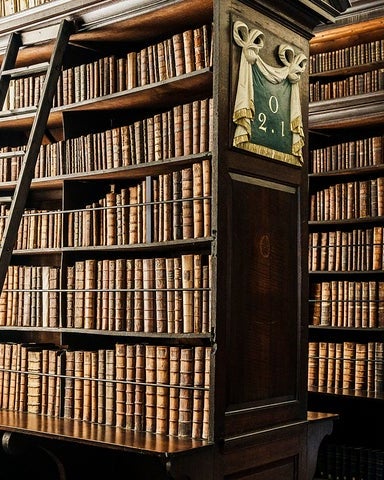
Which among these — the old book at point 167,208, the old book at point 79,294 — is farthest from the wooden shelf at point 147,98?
the old book at point 79,294

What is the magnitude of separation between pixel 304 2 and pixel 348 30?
1.77 metres

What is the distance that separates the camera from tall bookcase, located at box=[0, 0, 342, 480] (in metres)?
3.24

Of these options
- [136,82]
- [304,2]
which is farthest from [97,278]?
[304,2]

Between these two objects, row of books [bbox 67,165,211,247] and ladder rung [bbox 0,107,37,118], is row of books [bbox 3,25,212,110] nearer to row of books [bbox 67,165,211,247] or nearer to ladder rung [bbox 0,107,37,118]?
ladder rung [bbox 0,107,37,118]

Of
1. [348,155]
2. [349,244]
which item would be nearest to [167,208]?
[349,244]

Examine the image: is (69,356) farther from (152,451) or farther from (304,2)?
(304,2)

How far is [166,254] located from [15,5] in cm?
153

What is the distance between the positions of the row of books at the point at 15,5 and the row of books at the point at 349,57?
2.12m

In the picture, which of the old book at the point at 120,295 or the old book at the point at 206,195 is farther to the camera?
the old book at the point at 120,295

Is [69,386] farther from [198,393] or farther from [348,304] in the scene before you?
[348,304]

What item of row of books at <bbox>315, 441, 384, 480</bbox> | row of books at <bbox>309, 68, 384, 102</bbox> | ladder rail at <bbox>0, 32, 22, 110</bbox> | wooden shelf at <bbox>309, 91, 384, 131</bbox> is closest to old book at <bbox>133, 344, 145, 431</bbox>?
ladder rail at <bbox>0, 32, 22, 110</bbox>

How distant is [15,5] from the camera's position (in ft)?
13.6

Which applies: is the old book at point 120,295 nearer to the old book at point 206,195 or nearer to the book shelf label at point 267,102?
the old book at point 206,195

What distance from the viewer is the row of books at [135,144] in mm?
3379
